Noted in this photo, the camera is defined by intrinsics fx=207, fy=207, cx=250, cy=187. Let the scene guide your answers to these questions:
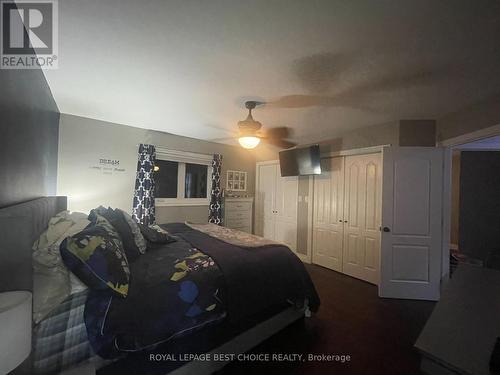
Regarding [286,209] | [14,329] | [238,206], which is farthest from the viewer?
[238,206]

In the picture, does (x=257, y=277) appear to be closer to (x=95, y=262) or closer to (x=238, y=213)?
(x=95, y=262)

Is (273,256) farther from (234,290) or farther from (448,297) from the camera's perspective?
(448,297)

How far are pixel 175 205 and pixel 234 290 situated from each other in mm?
2858

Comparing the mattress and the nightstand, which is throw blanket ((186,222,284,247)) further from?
the nightstand

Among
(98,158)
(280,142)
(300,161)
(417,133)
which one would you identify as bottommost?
(98,158)

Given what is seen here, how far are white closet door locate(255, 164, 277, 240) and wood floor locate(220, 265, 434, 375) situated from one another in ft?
7.27

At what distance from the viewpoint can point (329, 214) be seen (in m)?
3.77

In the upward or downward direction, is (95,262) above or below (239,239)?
above

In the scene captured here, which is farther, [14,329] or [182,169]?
[182,169]

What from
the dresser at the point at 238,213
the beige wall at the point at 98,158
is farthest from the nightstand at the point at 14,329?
the dresser at the point at 238,213

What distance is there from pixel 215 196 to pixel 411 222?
3344 millimetres

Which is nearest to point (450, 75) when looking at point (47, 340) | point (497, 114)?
point (497, 114)

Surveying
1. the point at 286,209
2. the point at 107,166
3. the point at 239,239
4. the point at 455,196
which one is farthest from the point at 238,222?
the point at 455,196

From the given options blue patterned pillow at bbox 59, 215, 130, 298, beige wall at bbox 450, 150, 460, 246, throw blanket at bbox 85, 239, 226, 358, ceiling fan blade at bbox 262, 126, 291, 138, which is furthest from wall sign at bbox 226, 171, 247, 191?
beige wall at bbox 450, 150, 460, 246
